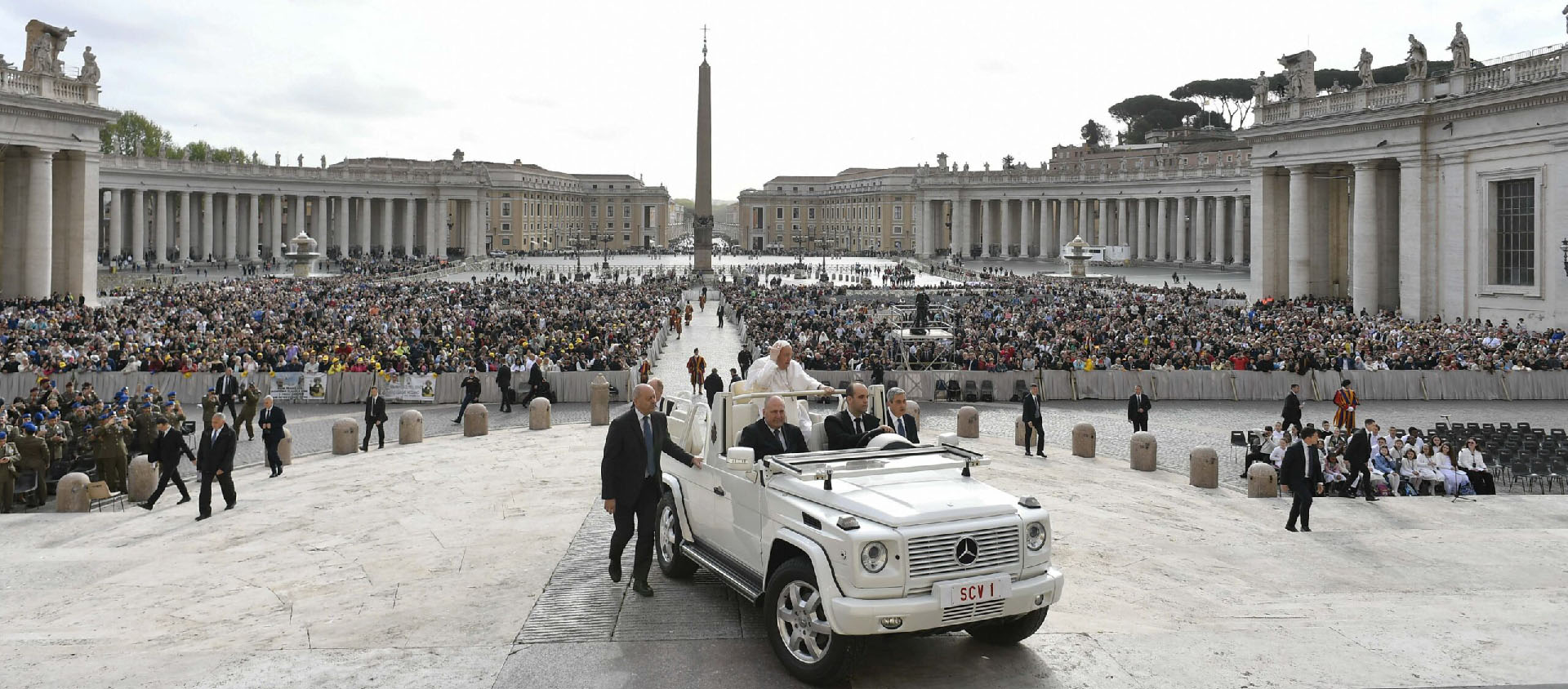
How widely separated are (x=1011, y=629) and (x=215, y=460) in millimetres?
10335

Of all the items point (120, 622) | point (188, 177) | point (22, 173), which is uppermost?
point (188, 177)

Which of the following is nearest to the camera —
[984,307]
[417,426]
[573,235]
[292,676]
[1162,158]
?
[292,676]

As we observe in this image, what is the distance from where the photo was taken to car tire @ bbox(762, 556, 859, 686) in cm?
705

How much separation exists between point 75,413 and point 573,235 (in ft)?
Answer: 519

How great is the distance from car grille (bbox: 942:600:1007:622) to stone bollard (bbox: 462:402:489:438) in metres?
15.0

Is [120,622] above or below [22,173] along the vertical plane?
below

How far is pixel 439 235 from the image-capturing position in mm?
112312

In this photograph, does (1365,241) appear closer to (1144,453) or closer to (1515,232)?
(1515,232)

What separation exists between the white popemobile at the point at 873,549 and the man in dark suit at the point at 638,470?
25.7 inches

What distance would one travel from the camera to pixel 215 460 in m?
13.6

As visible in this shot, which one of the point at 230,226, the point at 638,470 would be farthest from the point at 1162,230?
the point at 638,470

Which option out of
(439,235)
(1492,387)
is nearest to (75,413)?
(1492,387)

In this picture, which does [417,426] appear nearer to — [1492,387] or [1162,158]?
[1492,387]

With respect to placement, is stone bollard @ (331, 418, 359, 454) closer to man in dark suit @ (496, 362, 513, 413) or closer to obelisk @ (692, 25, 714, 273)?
man in dark suit @ (496, 362, 513, 413)
